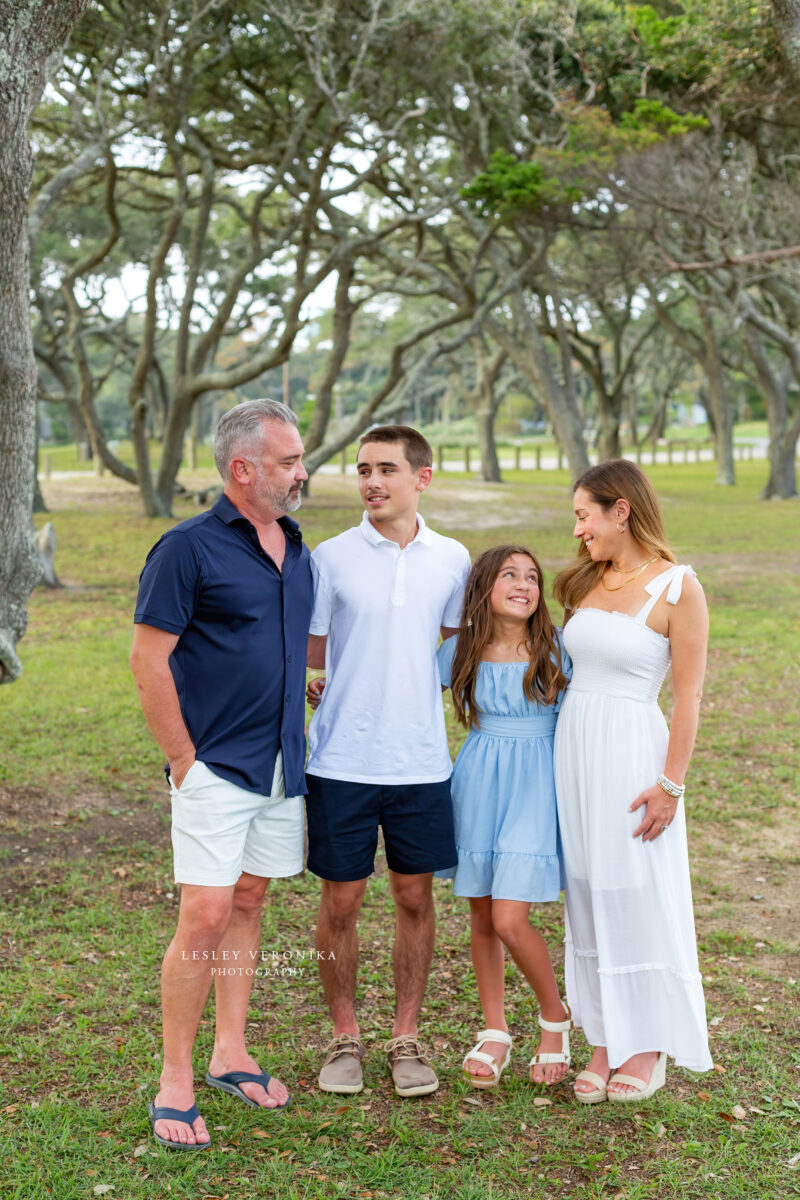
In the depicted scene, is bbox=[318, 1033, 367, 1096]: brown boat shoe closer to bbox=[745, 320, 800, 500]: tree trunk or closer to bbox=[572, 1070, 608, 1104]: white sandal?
bbox=[572, 1070, 608, 1104]: white sandal

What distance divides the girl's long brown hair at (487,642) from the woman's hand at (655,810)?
0.43m

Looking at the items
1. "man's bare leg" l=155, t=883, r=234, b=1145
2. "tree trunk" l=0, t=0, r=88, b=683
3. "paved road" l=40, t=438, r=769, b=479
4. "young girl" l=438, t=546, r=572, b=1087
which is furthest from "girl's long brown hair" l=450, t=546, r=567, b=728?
"paved road" l=40, t=438, r=769, b=479

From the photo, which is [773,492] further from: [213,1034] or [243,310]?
[213,1034]

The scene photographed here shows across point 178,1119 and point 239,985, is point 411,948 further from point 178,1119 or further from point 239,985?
point 178,1119

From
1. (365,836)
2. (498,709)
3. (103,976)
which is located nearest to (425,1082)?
(365,836)

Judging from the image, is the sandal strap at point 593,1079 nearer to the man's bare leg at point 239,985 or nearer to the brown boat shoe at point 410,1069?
the brown boat shoe at point 410,1069

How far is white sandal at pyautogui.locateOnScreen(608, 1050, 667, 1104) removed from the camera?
353 centimetres

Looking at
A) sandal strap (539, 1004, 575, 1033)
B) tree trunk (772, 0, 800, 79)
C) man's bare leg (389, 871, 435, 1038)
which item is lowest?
sandal strap (539, 1004, 575, 1033)

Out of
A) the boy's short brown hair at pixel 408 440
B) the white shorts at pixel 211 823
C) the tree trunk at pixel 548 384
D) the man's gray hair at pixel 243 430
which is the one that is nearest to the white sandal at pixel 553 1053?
the white shorts at pixel 211 823

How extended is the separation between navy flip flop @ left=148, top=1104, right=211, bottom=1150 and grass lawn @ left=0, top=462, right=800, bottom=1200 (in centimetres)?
4

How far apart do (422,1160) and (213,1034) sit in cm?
103

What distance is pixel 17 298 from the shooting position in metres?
4.76

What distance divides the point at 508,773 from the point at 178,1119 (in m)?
1.40

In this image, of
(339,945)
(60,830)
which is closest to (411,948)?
(339,945)
